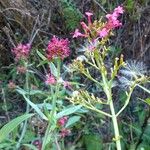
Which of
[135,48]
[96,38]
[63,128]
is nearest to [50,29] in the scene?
[135,48]

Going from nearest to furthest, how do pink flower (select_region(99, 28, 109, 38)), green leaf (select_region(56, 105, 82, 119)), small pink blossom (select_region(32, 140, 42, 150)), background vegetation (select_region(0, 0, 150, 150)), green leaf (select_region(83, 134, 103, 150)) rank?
1. pink flower (select_region(99, 28, 109, 38))
2. green leaf (select_region(56, 105, 82, 119))
3. small pink blossom (select_region(32, 140, 42, 150))
4. green leaf (select_region(83, 134, 103, 150))
5. background vegetation (select_region(0, 0, 150, 150))

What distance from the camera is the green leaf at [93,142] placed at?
6.93 feet

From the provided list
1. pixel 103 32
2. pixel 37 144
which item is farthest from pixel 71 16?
pixel 103 32

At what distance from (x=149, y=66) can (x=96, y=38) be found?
1147 mm

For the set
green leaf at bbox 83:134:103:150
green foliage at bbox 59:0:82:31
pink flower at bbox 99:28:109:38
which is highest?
green foliage at bbox 59:0:82:31

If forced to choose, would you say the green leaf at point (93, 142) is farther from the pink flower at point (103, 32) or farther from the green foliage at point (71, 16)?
the green foliage at point (71, 16)

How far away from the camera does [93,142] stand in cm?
213

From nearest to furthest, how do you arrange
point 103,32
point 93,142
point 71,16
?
1. point 103,32
2. point 93,142
3. point 71,16

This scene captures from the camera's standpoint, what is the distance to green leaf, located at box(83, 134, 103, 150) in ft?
6.93

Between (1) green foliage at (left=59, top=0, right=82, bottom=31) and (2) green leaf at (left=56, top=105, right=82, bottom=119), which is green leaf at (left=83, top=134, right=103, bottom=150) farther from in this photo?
(1) green foliage at (left=59, top=0, right=82, bottom=31)

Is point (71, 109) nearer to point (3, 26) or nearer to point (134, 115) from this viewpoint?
point (134, 115)

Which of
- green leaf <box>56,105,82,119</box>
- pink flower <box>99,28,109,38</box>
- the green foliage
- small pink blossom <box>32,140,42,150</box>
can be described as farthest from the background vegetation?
pink flower <box>99,28,109,38</box>

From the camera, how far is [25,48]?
2129 millimetres

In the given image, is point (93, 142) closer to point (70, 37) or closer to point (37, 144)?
point (37, 144)
